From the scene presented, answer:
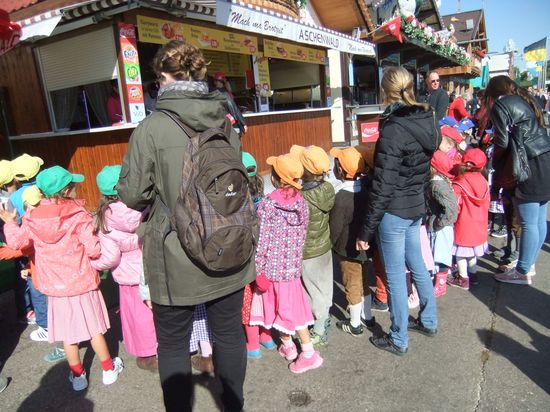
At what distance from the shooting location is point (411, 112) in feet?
8.32

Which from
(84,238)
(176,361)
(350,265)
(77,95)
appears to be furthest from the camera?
(77,95)

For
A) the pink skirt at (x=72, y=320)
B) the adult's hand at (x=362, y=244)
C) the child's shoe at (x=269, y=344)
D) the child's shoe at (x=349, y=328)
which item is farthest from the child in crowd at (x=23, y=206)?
the adult's hand at (x=362, y=244)

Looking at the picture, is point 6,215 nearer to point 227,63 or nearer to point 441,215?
point 441,215

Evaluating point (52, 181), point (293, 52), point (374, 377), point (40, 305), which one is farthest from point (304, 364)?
point (293, 52)

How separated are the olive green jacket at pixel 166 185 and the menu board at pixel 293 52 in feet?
23.7

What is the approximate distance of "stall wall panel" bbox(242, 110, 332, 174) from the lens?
8.25m

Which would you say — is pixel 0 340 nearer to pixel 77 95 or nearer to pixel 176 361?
pixel 176 361

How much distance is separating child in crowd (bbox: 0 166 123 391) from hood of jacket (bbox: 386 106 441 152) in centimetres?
199

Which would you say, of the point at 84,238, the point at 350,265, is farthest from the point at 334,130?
the point at 84,238

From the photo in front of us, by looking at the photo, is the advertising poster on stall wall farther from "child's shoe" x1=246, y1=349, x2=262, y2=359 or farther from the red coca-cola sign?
the red coca-cola sign

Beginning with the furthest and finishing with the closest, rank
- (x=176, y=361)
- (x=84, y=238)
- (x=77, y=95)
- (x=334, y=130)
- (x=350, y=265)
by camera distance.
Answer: (x=334, y=130)
(x=77, y=95)
(x=350, y=265)
(x=84, y=238)
(x=176, y=361)

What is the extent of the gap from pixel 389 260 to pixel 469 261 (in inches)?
66.0

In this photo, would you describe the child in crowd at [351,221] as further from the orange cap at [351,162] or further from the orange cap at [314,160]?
the orange cap at [314,160]

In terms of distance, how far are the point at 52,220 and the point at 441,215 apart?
9.34 feet
